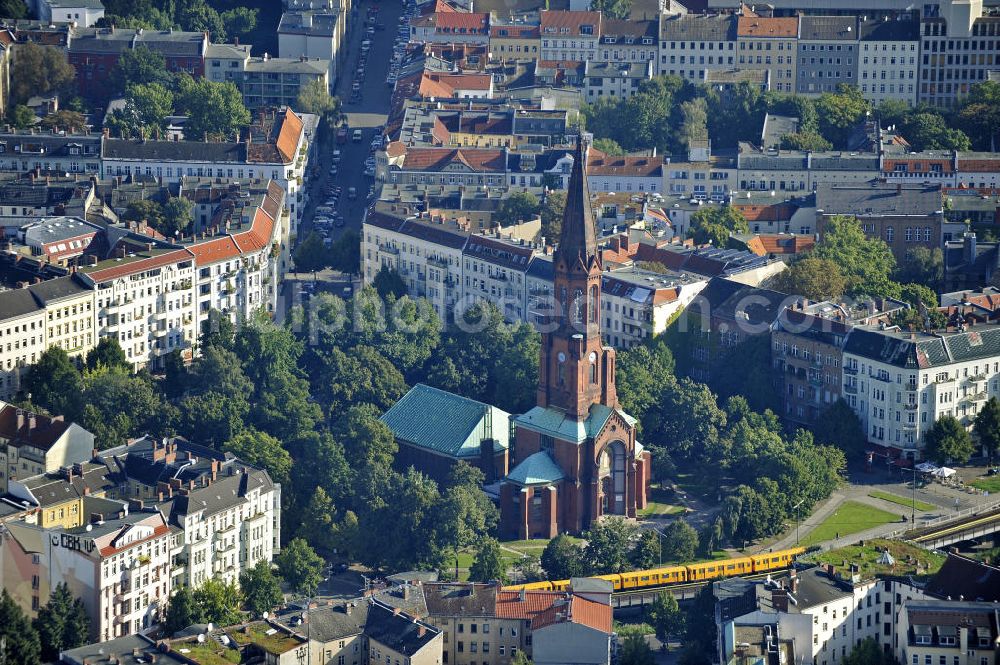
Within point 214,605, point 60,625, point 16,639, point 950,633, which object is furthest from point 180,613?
point 950,633

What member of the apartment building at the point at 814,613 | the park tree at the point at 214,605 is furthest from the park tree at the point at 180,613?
the apartment building at the point at 814,613

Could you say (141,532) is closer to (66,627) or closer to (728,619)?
(66,627)

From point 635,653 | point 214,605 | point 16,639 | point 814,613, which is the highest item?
point 814,613

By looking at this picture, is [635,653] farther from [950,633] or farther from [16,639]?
[16,639]

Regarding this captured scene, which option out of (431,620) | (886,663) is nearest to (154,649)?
(431,620)

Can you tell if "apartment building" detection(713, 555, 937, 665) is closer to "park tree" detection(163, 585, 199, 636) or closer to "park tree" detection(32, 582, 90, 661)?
"park tree" detection(163, 585, 199, 636)

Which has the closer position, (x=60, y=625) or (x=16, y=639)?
(x=16, y=639)
